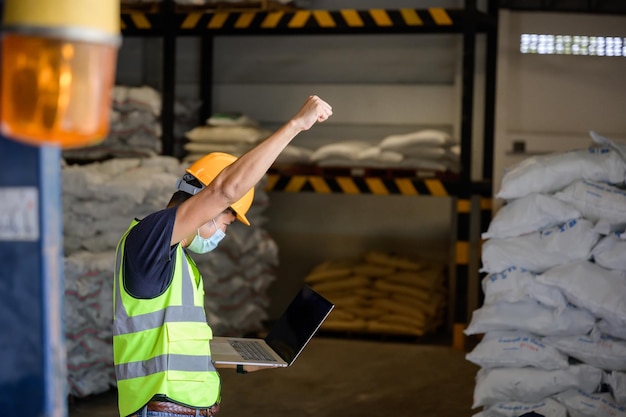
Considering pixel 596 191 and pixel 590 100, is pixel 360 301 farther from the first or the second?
pixel 596 191

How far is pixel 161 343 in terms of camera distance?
289 centimetres

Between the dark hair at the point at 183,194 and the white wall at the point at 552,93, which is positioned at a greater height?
the white wall at the point at 552,93

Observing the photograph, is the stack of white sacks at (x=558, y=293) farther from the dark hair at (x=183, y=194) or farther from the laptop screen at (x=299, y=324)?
the dark hair at (x=183, y=194)

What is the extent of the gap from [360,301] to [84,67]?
7.61 meters

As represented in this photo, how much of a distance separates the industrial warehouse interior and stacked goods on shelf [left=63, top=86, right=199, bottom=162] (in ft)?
0.07

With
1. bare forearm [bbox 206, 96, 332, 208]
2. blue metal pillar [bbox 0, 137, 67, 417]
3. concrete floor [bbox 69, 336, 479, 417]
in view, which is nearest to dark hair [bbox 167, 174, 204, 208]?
bare forearm [bbox 206, 96, 332, 208]

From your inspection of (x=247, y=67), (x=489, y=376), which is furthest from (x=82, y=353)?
(x=247, y=67)

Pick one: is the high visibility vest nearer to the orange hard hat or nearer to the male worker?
the male worker

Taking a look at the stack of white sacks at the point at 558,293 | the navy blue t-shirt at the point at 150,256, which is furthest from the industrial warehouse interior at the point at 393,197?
the navy blue t-shirt at the point at 150,256

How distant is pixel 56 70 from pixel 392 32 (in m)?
7.22

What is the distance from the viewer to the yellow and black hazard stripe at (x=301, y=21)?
784 centimetres

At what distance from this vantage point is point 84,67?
3.78 ft

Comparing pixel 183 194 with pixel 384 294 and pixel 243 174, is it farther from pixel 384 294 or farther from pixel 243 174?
pixel 384 294

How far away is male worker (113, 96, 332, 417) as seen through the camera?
8.91 feet
